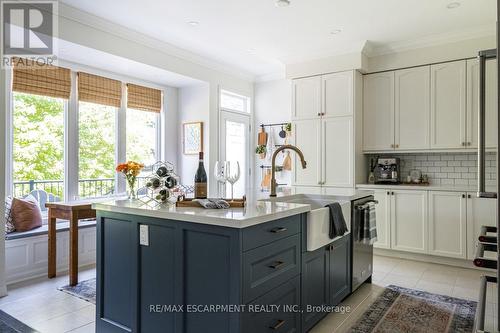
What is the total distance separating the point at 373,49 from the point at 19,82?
14.5ft

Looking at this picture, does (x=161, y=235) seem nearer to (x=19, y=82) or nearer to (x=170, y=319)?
(x=170, y=319)

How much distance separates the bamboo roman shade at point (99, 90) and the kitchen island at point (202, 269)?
273 centimetres

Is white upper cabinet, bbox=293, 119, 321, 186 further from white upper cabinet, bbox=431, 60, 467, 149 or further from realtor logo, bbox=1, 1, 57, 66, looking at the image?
realtor logo, bbox=1, 1, 57, 66

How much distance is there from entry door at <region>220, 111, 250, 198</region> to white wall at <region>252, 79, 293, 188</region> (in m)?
0.18

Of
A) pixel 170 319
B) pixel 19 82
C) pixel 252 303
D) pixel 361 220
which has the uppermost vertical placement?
pixel 19 82

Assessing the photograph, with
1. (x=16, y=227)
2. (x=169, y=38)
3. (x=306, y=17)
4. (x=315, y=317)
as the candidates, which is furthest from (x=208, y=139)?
A: (x=315, y=317)

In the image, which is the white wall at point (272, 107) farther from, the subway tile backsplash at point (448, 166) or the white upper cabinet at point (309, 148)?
the subway tile backsplash at point (448, 166)

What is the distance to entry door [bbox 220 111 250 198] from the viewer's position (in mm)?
5785

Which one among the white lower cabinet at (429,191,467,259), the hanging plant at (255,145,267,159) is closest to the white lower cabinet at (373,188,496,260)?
the white lower cabinet at (429,191,467,259)

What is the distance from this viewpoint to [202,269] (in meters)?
1.82

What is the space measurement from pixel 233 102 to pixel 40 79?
9.75ft

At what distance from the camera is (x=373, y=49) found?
4.77 m

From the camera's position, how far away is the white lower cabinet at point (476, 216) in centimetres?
386

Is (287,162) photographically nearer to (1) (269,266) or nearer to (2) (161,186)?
(2) (161,186)
